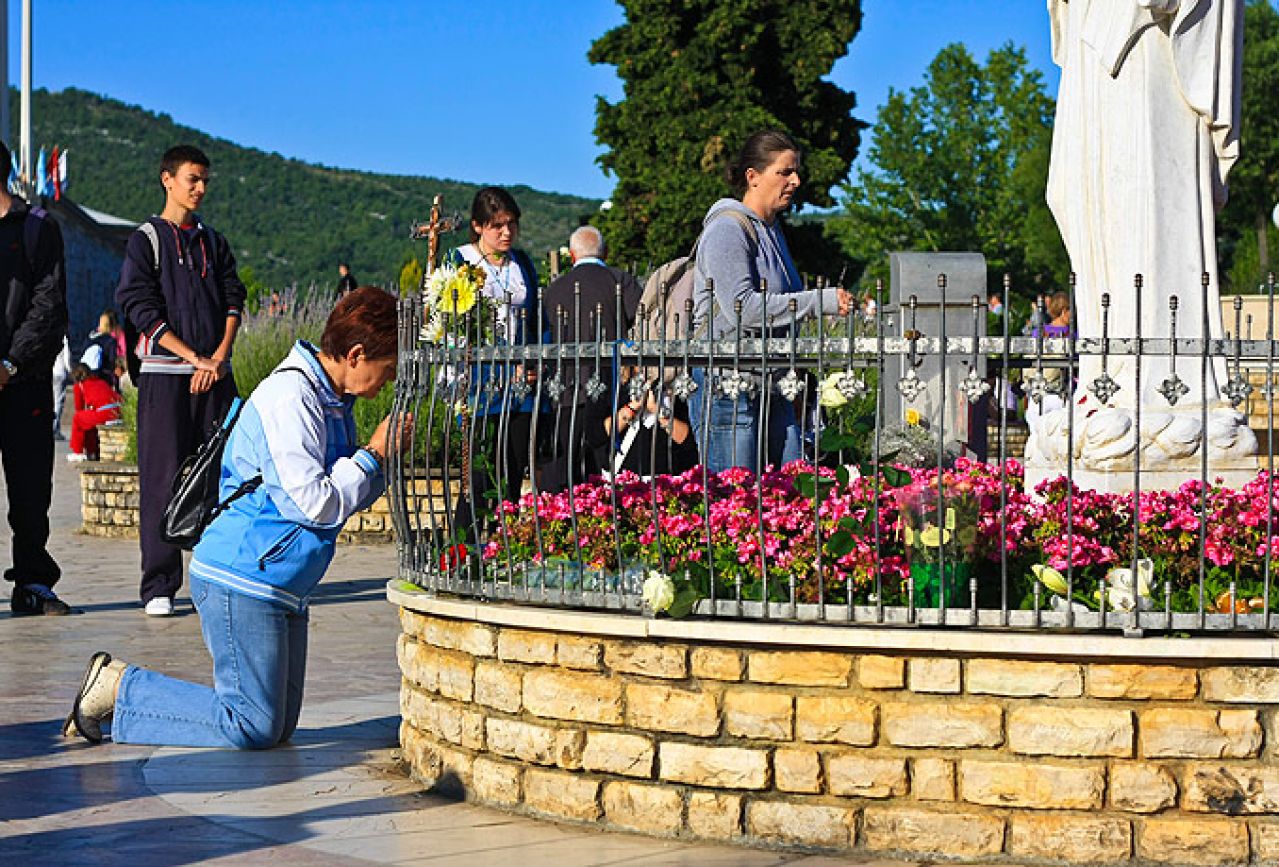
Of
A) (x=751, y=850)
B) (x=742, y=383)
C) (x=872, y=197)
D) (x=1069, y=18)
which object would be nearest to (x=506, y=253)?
(x=1069, y=18)

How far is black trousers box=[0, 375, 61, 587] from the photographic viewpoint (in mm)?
9758

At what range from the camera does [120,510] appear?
49.8ft

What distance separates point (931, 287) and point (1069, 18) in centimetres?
119

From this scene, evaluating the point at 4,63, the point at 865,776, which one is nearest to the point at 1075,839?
the point at 865,776

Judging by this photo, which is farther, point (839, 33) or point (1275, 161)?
point (1275, 161)

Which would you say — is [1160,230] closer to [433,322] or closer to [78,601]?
[433,322]

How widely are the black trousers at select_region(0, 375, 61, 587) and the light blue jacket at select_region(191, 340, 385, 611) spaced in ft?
12.1

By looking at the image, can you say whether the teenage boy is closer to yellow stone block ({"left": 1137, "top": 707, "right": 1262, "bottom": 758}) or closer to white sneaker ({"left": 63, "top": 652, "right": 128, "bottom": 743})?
white sneaker ({"left": 63, "top": 652, "right": 128, "bottom": 743})

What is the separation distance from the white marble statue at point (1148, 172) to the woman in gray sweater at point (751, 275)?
106cm

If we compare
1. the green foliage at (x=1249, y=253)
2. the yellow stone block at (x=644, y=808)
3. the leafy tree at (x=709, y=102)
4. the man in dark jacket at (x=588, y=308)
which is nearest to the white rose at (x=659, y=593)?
the yellow stone block at (x=644, y=808)

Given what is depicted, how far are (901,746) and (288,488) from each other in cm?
214

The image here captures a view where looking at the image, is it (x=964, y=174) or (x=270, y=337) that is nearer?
(x=270, y=337)

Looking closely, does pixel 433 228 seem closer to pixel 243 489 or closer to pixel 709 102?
pixel 243 489

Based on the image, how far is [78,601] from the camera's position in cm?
1074
